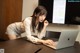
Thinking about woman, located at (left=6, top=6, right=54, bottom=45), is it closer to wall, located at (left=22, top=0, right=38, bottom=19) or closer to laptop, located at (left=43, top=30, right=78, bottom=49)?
laptop, located at (left=43, top=30, right=78, bottom=49)

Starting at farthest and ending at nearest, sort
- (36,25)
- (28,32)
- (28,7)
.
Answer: (28,7), (36,25), (28,32)

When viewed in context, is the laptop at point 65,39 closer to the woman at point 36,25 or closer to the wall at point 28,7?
the woman at point 36,25

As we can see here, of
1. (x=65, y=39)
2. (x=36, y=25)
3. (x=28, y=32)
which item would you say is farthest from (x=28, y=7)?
(x=65, y=39)

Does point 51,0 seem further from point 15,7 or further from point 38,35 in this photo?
point 38,35

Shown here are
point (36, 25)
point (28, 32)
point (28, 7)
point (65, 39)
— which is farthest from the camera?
point (28, 7)

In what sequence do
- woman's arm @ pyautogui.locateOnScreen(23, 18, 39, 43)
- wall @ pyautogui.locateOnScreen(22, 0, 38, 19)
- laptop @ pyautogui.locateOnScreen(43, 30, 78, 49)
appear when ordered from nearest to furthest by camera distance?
laptop @ pyautogui.locateOnScreen(43, 30, 78, 49) → woman's arm @ pyautogui.locateOnScreen(23, 18, 39, 43) → wall @ pyautogui.locateOnScreen(22, 0, 38, 19)

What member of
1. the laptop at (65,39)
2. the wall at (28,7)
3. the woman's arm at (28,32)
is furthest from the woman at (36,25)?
the wall at (28,7)

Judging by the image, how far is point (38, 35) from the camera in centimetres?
279

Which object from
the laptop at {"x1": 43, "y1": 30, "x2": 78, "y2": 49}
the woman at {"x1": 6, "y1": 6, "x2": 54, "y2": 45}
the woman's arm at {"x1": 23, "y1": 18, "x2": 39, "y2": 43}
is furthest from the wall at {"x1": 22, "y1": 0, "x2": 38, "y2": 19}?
the laptop at {"x1": 43, "y1": 30, "x2": 78, "y2": 49}

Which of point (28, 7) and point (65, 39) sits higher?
point (28, 7)

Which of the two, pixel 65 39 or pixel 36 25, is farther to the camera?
pixel 36 25

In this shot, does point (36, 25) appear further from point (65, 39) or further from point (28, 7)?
point (28, 7)

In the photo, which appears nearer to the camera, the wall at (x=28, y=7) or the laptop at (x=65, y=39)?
the laptop at (x=65, y=39)

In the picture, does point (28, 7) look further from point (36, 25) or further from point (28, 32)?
point (28, 32)
